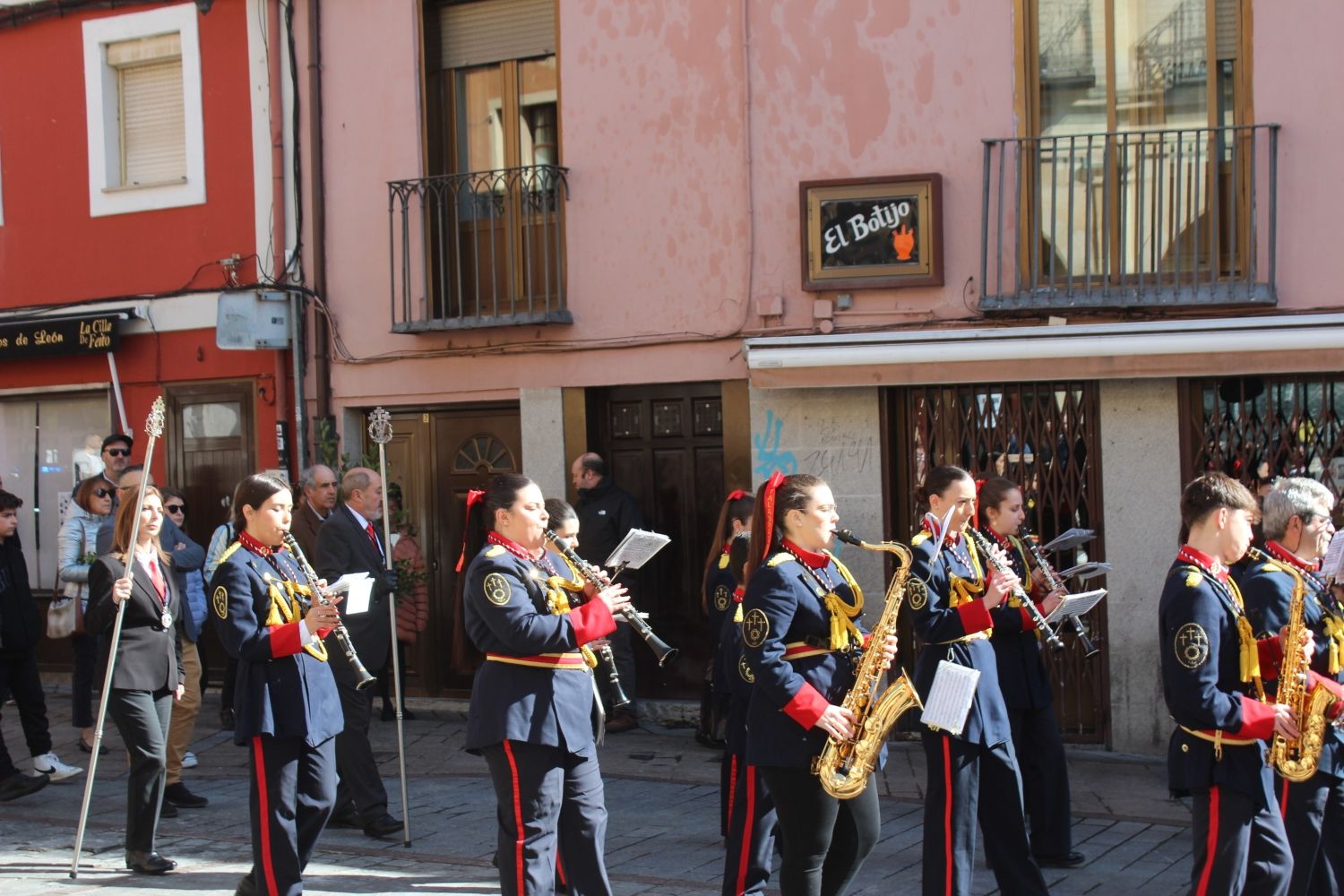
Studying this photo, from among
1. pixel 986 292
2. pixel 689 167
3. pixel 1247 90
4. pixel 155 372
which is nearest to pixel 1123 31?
pixel 1247 90

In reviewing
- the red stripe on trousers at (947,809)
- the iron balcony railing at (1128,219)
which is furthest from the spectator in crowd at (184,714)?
the iron balcony railing at (1128,219)

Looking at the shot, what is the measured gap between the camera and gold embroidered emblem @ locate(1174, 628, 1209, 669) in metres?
5.31

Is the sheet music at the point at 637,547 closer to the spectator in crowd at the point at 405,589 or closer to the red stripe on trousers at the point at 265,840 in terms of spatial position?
the red stripe on trousers at the point at 265,840

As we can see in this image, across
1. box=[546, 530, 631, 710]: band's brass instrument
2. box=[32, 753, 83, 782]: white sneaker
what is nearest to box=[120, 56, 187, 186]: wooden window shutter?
box=[32, 753, 83, 782]: white sneaker

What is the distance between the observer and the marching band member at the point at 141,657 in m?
7.88

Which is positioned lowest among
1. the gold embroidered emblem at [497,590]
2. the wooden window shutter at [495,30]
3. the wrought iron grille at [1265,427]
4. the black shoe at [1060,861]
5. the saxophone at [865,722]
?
the black shoe at [1060,861]

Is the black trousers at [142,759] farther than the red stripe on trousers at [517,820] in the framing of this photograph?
Yes

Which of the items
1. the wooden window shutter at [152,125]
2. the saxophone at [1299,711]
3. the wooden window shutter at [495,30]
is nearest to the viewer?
the saxophone at [1299,711]

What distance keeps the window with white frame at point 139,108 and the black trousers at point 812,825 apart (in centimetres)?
931

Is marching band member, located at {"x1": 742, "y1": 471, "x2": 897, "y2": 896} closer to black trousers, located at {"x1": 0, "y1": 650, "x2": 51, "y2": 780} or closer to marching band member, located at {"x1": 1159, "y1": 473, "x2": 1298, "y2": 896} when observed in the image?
marching band member, located at {"x1": 1159, "y1": 473, "x2": 1298, "y2": 896}

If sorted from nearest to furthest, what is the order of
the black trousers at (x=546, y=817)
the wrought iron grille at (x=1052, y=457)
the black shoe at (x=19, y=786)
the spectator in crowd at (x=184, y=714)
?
the black trousers at (x=546, y=817), the spectator in crowd at (x=184, y=714), the black shoe at (x=19, y=786), the wrought iron grille at (x=1052, y=457)

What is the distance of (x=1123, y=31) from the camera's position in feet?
35.6

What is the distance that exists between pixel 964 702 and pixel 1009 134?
570 centimetres

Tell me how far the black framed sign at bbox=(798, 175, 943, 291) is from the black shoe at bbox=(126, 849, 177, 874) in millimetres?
5586
